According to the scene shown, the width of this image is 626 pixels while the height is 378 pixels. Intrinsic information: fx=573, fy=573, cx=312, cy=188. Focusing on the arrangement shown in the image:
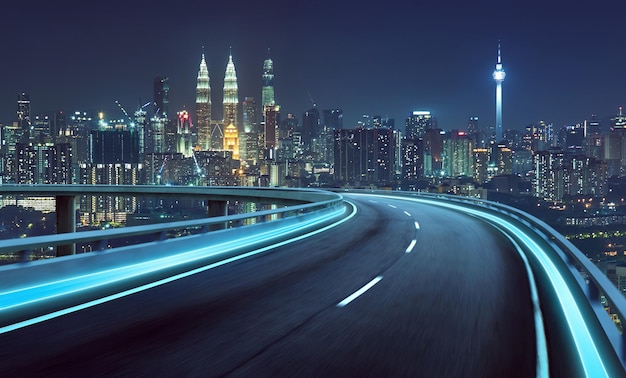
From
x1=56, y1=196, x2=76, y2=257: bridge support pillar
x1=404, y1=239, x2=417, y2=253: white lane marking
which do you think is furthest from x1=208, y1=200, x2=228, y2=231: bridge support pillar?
x1=404, y1=239, x2=417, y2=253: white lane marking

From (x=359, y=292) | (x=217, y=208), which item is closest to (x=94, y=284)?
(x=359, y=292)

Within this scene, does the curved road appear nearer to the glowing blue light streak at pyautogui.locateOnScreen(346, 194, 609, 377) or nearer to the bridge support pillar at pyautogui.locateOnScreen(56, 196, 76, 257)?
the glowing blue light streak at pyautogui.locateOnScreen(346, 194, 609, 377)

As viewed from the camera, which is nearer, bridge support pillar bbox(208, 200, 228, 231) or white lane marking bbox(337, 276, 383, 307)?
white lane marking bbox(337, 276, 383, 307)

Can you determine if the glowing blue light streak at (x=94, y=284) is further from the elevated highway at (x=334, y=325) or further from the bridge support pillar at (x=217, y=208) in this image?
the bridge support pillar at (x=217, y=208)

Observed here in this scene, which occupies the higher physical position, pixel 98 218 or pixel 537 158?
pixel 537 158

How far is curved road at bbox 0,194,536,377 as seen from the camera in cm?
558

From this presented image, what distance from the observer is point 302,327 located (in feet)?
23.4

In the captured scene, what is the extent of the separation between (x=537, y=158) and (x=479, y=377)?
14291 cm

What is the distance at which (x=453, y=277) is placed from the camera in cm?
1098

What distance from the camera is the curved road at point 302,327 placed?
5.58 meters

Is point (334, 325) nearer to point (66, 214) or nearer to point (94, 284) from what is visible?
point (94, 284)

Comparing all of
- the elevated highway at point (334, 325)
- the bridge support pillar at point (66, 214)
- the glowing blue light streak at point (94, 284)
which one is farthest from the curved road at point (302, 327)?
the bridge support pillar at point (66, 214)

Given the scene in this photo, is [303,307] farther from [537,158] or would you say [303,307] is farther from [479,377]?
[537,158]

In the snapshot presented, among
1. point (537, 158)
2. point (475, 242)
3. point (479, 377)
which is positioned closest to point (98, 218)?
point (537, 158)
